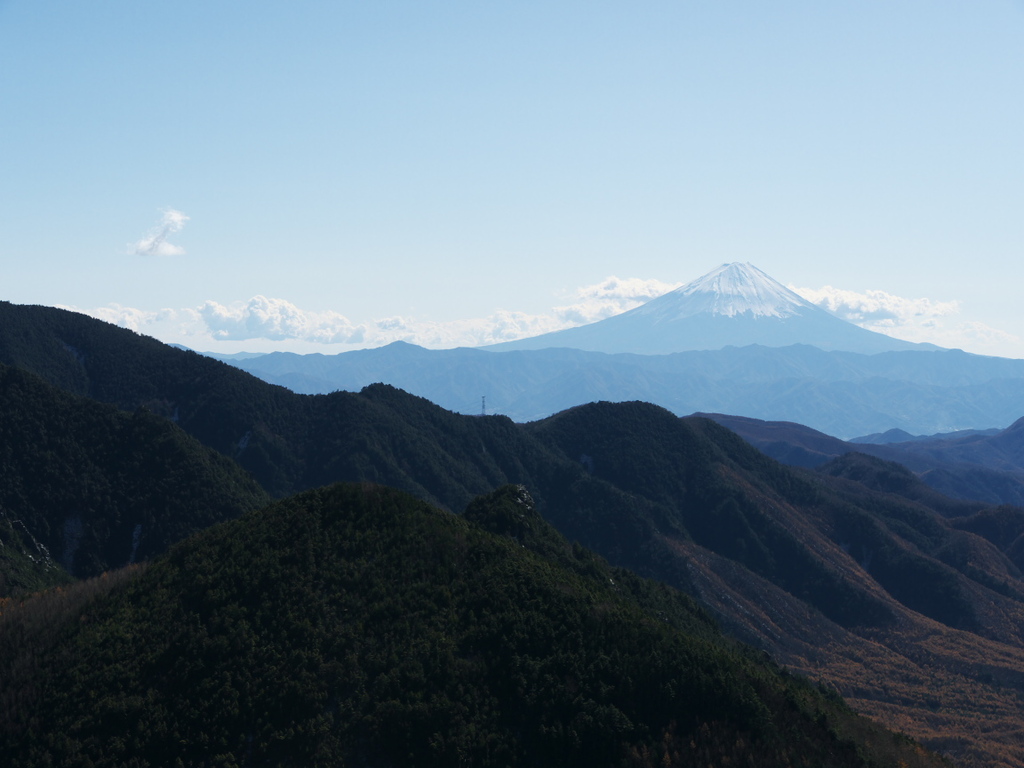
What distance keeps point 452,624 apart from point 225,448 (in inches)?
2461

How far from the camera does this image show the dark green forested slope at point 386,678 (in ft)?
95.6

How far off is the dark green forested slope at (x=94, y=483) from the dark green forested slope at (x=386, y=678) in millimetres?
28541

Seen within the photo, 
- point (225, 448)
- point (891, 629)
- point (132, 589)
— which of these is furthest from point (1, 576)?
point (891, 629)

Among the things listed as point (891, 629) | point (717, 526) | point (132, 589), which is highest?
point (132, 589)

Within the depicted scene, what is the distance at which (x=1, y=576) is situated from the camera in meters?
50.0

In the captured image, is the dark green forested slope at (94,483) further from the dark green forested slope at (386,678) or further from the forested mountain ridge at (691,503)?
the dark green forested slope at (386,678)

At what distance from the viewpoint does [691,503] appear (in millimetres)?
95438

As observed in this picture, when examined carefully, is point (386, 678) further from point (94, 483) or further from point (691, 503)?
point (691, 503)

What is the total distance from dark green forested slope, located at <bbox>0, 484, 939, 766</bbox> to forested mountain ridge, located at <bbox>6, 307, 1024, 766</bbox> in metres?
37.9

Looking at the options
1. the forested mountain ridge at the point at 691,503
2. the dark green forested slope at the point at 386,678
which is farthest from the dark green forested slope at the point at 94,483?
the dark green forested slope at the point at 386,678

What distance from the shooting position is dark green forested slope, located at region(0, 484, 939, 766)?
95.6ft

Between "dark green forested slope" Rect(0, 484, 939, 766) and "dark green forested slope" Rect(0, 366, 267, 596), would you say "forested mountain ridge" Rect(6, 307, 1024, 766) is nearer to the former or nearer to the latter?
"dark green forested slope" Rect(0, 366, 267, 596)

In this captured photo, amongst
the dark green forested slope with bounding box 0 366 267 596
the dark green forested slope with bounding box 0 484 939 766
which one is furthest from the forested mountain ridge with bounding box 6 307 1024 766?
the dark green forested slope with bounding box 0 484 939 766

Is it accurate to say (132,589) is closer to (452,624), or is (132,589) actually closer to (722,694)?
(452,624)
